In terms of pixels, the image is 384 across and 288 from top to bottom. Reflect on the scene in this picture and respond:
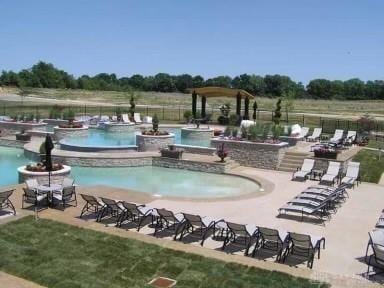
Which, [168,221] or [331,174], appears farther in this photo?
[331,174]

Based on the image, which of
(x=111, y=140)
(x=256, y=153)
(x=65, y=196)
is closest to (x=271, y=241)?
(x=65, y=196)

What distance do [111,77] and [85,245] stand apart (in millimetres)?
144941

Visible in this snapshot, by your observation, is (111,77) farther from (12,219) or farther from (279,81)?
(12,219)

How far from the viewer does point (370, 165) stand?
20.5 m

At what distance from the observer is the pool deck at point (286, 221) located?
894 cm

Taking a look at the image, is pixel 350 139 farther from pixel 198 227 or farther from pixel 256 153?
pixel 198 227

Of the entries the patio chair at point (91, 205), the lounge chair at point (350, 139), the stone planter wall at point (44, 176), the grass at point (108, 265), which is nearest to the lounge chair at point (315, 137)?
the lounge chair at point (350, 139)

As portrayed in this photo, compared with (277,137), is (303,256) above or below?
below

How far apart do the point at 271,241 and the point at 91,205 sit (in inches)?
202

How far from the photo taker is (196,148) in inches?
899

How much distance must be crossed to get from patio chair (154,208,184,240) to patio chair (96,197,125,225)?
1.06m

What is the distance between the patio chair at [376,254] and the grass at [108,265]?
62.3 inches

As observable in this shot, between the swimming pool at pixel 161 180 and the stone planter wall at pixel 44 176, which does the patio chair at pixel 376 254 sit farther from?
the stone planter wall at pixel 44 176

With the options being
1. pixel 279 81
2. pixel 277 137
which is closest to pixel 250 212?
pixel 277 137
